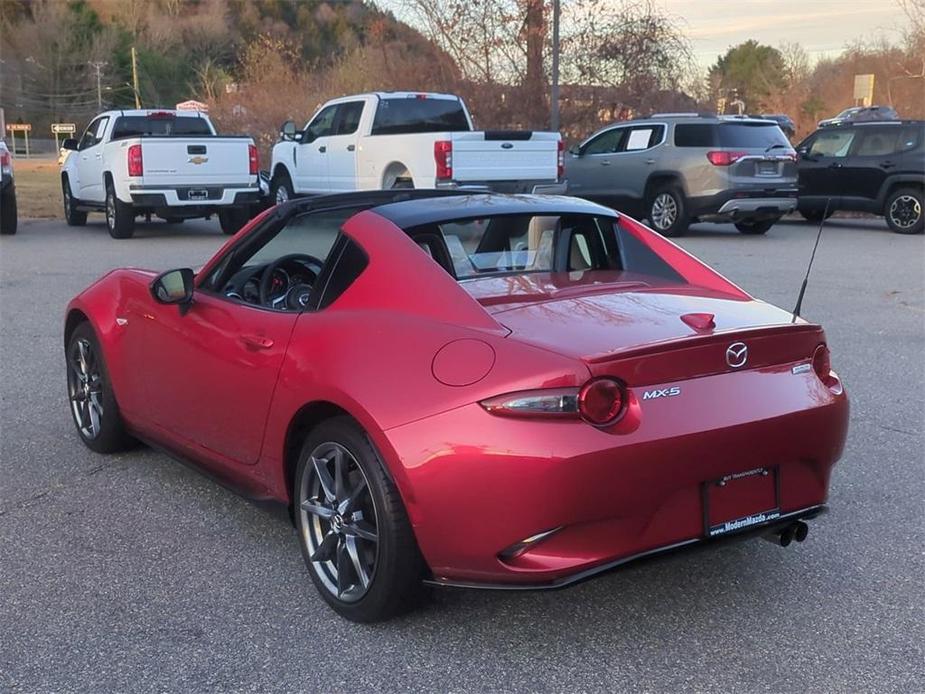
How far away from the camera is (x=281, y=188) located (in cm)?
1875

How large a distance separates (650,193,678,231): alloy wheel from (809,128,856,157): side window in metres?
3.70

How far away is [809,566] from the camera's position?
13.1 ft

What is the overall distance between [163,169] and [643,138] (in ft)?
27.0

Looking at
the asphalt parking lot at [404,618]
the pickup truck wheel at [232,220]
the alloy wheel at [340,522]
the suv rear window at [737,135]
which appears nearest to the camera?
the asphalt parking lot at [404,618]

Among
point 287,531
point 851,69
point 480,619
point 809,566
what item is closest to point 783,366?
point 809,566

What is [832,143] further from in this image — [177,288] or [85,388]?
[177,288]

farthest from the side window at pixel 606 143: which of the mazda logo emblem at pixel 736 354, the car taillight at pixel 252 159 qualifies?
the mazda logo emblem at pixel 736 354

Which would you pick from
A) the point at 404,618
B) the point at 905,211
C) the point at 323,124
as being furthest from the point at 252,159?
the point at 404,618

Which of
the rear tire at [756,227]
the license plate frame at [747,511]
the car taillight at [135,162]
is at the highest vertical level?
the car taillight at [135,162]

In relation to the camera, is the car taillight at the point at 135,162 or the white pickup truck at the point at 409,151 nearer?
the white pickup truck at the point at 409,151

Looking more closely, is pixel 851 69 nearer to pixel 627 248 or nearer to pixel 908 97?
pixel 908 97

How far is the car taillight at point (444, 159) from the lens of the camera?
13.5 metres

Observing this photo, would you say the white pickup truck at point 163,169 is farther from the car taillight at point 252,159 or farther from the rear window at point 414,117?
the rear window at point 414,117

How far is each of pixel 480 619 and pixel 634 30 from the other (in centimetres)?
2777
